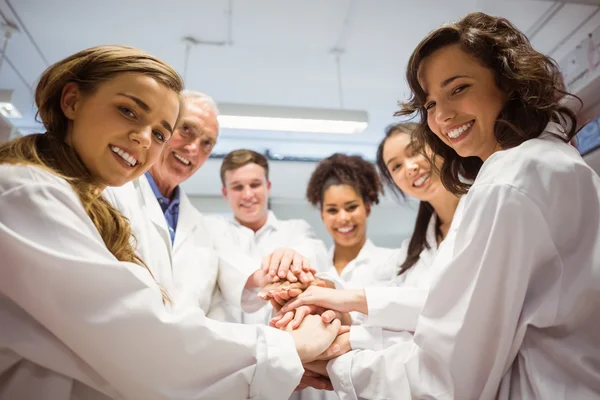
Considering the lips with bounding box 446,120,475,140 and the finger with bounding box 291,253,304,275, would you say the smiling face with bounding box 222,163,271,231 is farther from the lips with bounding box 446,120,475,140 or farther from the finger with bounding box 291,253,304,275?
the lips with bounding box 446,120,475,140

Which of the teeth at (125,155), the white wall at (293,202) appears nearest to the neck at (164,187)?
the teeth at (125,155)

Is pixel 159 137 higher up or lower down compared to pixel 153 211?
higher up

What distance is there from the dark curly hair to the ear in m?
1.63

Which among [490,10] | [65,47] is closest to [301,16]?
[490,10]

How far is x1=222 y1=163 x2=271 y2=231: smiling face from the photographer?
2.69m

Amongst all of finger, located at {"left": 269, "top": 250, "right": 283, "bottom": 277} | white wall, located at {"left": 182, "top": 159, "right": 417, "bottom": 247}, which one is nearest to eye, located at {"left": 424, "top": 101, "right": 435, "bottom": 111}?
finger, located at {"left": 269, "top": 250, "right": 283, "bottom": 277}

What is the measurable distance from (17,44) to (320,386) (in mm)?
3945

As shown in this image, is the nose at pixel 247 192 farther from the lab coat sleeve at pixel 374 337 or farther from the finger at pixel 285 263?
the lab coat sleeve at pixel 374 337

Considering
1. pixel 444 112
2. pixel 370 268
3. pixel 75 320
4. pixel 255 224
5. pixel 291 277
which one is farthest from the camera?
pixel 255 224

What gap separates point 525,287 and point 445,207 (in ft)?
3.75

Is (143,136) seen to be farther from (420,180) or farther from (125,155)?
(420,180)

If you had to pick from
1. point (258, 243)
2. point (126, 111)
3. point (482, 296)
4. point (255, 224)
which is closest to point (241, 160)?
point (255, 224)

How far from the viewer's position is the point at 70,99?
41.5 inches

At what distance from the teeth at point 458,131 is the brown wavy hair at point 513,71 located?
0.24ft
